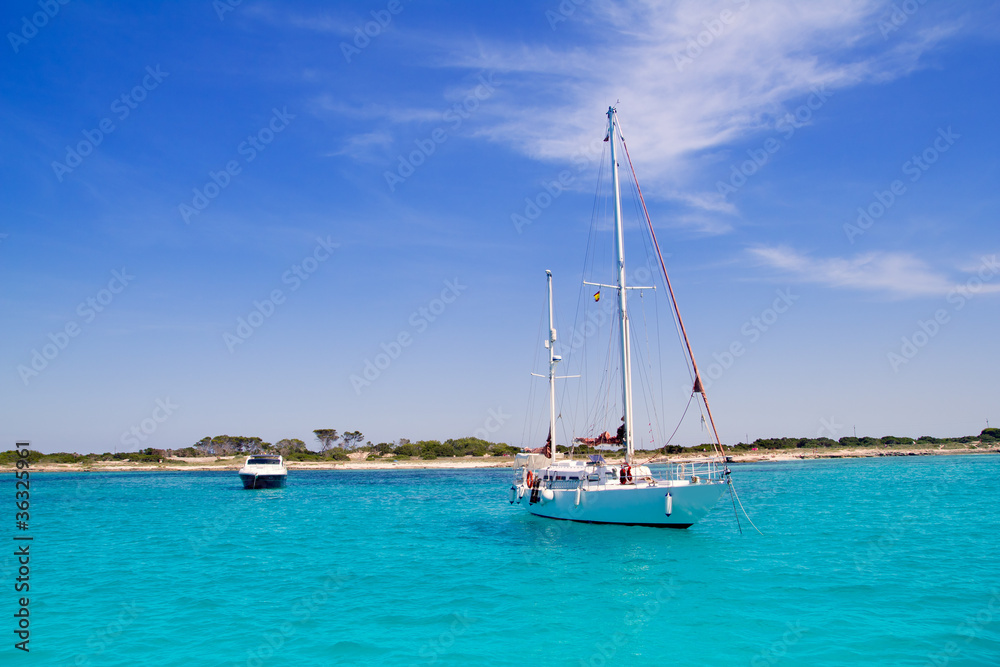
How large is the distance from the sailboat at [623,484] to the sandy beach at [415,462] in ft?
412

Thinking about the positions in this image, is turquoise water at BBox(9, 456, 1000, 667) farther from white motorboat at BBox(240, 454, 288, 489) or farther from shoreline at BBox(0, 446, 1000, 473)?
shoreline at BBox(0, 446, 1000, 473)

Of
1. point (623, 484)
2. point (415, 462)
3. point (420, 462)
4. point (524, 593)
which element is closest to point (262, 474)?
point (623, 484)

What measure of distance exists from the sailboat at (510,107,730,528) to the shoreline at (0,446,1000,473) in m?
115

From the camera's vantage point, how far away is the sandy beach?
151000 millimetres

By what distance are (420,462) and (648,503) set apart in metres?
145

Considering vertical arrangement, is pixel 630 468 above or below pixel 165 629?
above

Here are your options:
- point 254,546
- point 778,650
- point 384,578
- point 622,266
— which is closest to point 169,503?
point 254,546

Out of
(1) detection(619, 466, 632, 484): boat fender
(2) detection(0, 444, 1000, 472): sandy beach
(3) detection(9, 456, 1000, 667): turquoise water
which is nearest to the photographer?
(3) detection(9, 456, 1000, 667): turquoise water

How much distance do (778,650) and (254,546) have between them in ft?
86.1

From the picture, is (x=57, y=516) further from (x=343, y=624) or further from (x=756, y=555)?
(x=756, y=555)

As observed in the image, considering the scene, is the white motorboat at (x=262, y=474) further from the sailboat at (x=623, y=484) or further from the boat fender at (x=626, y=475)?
the boat fender at (x=626, y=475)

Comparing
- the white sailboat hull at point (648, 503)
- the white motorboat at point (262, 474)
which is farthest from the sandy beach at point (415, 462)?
the white sailboat hull at point (648, 503)

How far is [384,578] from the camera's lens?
74.1 ft

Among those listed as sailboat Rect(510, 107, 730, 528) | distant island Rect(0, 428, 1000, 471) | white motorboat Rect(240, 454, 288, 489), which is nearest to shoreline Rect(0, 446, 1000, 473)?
distant island Rect(0, 428, 1000, 471)
